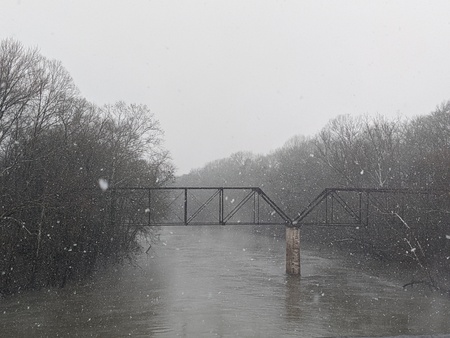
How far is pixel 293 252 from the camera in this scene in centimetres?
3528

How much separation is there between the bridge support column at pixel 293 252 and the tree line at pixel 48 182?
14038 millimetres

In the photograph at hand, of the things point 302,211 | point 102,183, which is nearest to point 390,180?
point 302,211

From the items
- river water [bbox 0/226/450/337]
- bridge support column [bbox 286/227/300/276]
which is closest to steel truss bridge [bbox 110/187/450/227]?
bridge support column [bbox 286/227/300/276]

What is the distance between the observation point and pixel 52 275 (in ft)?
103

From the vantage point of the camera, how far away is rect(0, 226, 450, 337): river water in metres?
21.0

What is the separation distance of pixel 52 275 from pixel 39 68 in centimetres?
1371

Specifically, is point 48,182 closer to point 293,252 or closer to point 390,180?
point 293,252

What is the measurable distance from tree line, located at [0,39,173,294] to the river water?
2105 mm

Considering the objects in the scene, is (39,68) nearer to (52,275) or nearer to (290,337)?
(52,275)

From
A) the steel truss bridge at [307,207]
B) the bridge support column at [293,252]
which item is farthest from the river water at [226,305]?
the steel truss bridge at [307,207]

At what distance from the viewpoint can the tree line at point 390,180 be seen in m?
36.5

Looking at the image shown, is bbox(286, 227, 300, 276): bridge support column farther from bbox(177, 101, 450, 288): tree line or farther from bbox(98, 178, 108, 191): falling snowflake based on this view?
bbox(98, 178, 108, 191): falling snowflake

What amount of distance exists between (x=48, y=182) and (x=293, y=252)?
58.0 feet

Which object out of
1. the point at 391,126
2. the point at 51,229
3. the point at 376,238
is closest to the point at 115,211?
the point at 51,229
